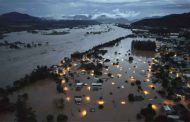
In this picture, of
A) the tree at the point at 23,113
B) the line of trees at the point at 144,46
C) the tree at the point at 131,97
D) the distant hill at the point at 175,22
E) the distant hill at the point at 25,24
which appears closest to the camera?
the tree at the point at 23,113

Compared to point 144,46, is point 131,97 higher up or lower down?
lower down

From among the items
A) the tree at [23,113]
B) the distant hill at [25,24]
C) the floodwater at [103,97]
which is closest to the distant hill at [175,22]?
the distant hill at [25,24]

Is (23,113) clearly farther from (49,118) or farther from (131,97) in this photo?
(131,97)

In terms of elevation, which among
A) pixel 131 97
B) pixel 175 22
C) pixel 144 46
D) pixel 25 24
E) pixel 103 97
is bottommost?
pixel 103 97

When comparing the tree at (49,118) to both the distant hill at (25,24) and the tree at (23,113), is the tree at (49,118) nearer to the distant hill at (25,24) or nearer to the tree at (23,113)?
the tree at (23,113)

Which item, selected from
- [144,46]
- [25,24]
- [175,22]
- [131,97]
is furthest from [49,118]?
[25,24]

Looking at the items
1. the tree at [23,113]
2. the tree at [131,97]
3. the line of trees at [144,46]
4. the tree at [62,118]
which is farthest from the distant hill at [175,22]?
the tree at [62,118]

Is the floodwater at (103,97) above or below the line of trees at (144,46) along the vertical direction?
below

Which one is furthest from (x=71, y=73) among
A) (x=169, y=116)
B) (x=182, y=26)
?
(x=182, y=26)

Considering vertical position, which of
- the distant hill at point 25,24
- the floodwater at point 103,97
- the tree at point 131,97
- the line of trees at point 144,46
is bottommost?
the floodwater at point 103,97

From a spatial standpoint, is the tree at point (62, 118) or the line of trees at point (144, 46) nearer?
the tree at point (62, 118)

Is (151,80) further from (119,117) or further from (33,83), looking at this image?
(33,83)

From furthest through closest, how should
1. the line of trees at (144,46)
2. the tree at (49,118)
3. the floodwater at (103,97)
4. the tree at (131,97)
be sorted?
the line of trees at (144,46), the tree at (131,97), the floodwater at (103,97), the tree at (49,118)
